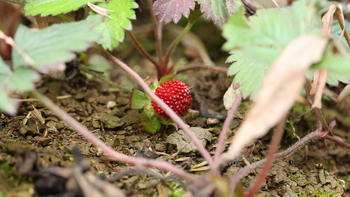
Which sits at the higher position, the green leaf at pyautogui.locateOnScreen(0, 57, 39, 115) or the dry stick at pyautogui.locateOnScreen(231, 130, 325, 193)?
the green leaf at pyautogui.locateOnScreen(0, 57, 39, 115)

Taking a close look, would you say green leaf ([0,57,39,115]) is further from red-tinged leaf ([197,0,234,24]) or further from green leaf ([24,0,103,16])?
red-tinged leaf ([197,0,234,24])

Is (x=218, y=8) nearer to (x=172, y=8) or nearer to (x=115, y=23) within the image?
(x=172, y=8)

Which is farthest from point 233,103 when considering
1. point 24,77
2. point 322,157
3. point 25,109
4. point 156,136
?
point 25,109

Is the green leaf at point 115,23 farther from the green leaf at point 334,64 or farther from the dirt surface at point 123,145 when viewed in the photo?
the green leaf at point 334,64

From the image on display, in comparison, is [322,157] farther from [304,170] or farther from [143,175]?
[143,175]

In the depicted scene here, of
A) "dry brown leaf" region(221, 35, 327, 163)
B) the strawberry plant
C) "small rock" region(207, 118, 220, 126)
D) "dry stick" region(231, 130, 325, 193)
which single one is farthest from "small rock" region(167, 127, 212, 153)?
"dry brown leaf" region(221, 35, 327, 163)
